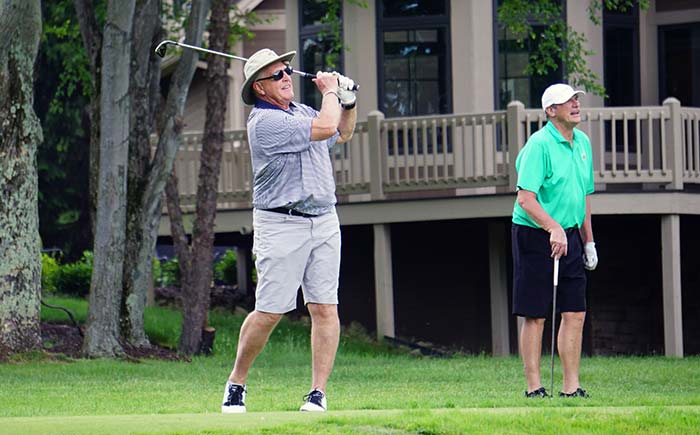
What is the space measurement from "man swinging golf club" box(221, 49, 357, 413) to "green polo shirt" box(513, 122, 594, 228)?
168cm

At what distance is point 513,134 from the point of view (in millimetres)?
18531

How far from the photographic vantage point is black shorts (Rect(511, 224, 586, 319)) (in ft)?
32.2

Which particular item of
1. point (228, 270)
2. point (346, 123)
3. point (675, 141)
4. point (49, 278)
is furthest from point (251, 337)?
point (228, 270)

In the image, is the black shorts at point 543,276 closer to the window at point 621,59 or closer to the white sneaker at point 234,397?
the white sneaker at point 234,397

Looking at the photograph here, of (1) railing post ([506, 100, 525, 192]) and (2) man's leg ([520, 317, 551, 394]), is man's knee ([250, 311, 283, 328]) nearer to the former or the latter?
(2) man's leg ([520, 317, 551, 394])

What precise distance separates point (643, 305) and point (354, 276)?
14.0ft

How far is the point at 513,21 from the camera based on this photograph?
1908 cm

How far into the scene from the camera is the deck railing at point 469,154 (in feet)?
60.4

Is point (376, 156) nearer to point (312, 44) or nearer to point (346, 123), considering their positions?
point (312, 44)

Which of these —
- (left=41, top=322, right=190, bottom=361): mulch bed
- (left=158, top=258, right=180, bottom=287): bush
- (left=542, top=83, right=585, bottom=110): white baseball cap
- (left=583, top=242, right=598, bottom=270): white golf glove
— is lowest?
(left=158, top=258, right=180, bottom=287): bush

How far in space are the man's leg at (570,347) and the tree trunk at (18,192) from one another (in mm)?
7283

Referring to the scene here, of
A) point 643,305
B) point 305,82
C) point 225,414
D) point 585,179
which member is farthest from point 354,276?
point 225,414

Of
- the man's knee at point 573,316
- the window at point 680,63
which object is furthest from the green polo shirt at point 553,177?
the window at point 680,63

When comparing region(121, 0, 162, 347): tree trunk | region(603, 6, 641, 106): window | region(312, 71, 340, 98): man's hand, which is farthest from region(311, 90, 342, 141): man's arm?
region(603, 6, 641, 106): window
